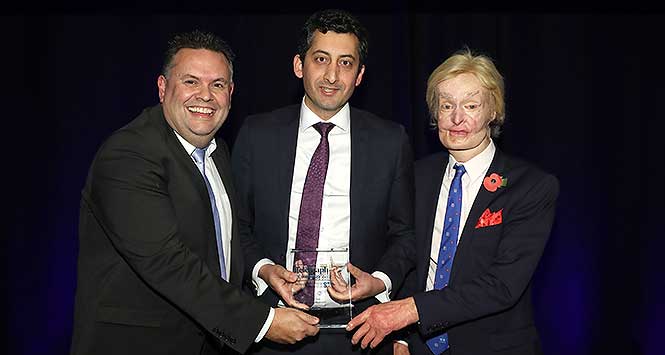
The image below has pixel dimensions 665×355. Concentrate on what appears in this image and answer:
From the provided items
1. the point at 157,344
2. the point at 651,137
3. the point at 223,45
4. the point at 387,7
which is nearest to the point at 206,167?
the point at 223,45

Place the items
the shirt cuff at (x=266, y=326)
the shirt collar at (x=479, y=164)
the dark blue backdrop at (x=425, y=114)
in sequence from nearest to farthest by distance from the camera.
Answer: the shirt cuff at (x=266, y=326), the shirt collar at (x=479, y=164), the dark blue backdrop at (x=425, y=114)

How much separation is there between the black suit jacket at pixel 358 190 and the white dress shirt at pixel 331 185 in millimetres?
24

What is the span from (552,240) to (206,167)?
9.92 feet

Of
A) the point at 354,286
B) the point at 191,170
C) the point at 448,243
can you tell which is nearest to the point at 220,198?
the point at 191,170

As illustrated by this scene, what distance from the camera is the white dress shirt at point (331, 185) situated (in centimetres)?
262

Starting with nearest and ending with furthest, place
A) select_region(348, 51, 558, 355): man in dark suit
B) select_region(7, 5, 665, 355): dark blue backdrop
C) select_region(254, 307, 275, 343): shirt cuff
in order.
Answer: select_region(254, 307, 275, 343): shirt cuff → select_region(348, 51, 558, 355): man in dark suit → select_region(7, 5, 665, 355): dark blue backdrop

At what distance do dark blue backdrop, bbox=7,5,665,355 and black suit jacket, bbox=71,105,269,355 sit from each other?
2347mm

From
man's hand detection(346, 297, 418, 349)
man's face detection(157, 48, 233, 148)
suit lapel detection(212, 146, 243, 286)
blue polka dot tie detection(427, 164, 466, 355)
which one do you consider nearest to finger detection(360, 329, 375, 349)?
man's hand detection(346, 297, 418, 349)

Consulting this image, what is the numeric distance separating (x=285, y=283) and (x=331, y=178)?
0.42m

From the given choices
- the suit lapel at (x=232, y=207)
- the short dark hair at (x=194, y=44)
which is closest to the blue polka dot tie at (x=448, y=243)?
the suit lapel at (x=232, y=207)

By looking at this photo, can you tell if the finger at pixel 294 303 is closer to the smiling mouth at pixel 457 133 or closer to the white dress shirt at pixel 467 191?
the white dress shirt at pixel 467 191

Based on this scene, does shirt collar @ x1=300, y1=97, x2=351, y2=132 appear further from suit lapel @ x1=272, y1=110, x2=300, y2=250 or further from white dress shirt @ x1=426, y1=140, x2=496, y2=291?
white dress shirt @ x1=426, y1=140, x2=496, y2=291

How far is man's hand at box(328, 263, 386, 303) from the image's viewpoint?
2.44 metres

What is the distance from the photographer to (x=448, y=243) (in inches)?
97.6
